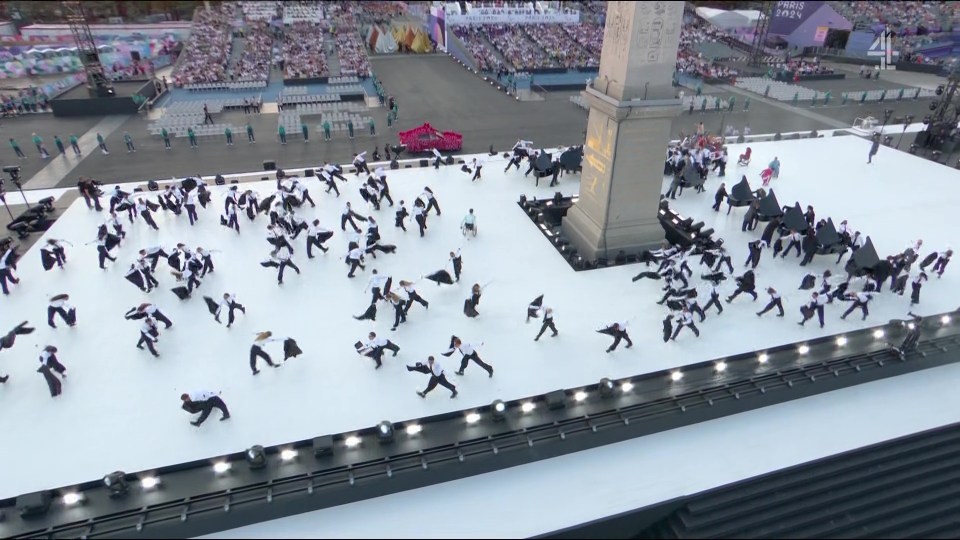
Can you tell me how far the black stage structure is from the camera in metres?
7.20

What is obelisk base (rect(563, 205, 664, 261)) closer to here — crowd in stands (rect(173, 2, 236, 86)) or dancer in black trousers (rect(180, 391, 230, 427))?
dancer in black trousers (rect(180, 391, 230, 427))

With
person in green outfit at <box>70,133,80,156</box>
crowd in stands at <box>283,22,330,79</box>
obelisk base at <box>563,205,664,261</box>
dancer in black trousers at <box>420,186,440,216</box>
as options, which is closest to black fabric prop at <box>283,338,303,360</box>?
dancer in black trousers at <box>420,186,440,216</box>

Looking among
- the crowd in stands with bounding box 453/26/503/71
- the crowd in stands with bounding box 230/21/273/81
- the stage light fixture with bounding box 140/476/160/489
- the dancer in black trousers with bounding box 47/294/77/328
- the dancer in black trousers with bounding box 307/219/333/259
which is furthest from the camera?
the crowd in stands with bounding box 453/26/503/71

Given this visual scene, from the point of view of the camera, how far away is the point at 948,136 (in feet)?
77.6

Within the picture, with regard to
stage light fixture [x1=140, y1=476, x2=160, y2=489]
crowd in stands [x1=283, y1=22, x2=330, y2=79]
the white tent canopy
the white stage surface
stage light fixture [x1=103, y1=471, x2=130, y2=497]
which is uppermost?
the white tent canopy

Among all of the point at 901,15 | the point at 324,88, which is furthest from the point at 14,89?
the point at 901,15

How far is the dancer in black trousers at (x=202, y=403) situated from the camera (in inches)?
321

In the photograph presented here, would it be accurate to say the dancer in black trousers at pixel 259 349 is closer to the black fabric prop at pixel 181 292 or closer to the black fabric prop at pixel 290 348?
the black fabric prop at pixel 290 348

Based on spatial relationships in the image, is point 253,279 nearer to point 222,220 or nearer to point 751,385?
point 222,220

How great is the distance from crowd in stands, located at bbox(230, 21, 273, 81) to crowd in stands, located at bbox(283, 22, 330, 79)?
139cm

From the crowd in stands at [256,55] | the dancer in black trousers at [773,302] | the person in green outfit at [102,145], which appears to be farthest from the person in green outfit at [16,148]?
the dancer in black trousers at [773,302]

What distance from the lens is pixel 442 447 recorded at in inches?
321

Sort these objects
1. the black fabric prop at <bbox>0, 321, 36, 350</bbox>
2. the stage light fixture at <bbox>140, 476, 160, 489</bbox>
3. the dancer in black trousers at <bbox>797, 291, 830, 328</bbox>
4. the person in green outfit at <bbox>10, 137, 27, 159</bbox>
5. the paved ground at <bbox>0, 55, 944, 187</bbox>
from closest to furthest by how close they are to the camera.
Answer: the stage light fixture at <bbox>140, 476, 160, 489</bbox> → the black fabric prop at <bbox>0, 321, 36, 350</bbox> → the dancer in black trousers at <bbox>797, 291, 830, 328</bbox> → the person in green outfit at <bbox>10, 137, 27, 159</bbox> → the paved ground at <bbox>0, 55, 944, 187</bbox>

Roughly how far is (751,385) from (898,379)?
11.9 ft
